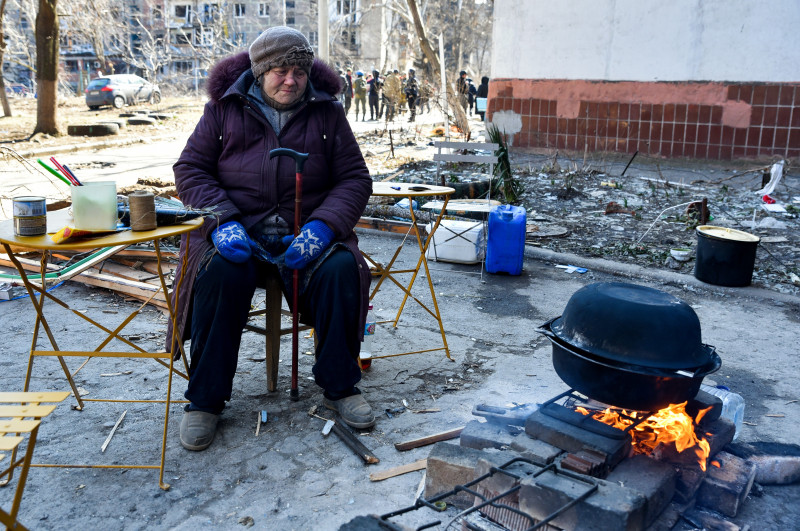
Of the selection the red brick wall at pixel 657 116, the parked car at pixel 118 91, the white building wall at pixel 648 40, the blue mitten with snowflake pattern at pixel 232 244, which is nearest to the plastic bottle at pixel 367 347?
the blue mitten with snowflake pattern at pixel 232 244

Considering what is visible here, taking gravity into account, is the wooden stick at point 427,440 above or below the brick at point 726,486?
below

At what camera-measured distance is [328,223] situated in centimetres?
323

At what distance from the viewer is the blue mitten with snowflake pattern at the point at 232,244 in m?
2.98

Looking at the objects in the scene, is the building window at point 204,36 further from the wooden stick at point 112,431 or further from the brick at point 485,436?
the brick at point 485,436

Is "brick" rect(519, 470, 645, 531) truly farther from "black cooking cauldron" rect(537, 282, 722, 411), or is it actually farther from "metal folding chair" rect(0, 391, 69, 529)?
"metal folding chair" rect(0, 391, 69, 529)

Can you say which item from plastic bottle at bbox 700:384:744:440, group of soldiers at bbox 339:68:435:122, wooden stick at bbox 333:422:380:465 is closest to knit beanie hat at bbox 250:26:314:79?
wooden stick at bbox 333:422:380:465

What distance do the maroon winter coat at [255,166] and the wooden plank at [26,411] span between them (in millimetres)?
1170

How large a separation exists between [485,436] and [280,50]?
2.00 m

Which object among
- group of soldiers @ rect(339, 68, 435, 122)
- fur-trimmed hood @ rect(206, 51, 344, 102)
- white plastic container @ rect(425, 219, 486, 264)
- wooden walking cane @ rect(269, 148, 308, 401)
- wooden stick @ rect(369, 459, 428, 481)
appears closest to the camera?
wooden stick @ rect(369, 459, 428, 481)

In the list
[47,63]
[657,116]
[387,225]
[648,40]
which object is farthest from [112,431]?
[47,63]

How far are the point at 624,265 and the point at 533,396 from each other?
118 inches

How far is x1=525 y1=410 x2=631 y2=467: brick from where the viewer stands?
94.7 inches

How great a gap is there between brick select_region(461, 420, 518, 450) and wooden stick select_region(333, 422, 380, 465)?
423 millimetres

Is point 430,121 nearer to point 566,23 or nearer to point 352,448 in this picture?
point 566,23
